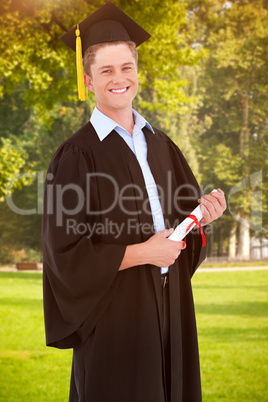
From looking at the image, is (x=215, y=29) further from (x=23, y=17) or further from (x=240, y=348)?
(x=240, y=348)

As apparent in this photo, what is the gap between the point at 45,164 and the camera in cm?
2042

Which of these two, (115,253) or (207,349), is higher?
(115,253)

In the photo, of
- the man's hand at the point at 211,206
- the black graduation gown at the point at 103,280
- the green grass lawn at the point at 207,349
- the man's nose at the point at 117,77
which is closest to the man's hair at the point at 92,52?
the man's nose at the point at 117,77

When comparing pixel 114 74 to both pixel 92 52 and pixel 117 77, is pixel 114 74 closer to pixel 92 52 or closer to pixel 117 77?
pixel 117 77

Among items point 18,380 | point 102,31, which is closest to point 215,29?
point 18,380

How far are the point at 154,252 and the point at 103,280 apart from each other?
9.1 inches

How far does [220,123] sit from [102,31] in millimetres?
22329

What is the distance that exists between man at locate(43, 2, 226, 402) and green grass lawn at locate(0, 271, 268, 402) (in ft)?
12.3

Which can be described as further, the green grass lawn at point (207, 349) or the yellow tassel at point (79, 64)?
the green grass lawn at point (207, 349)

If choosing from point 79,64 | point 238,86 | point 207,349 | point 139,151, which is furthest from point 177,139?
point 139,151

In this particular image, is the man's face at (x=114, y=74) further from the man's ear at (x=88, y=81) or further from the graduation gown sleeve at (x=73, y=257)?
the graduation gown sleeve at (x=73, y=257)

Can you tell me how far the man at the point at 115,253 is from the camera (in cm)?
196

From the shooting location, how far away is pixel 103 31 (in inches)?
86.2

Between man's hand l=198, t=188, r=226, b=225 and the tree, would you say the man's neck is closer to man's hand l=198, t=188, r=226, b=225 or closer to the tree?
man's hand l=198, t=188, r=226, b=225
